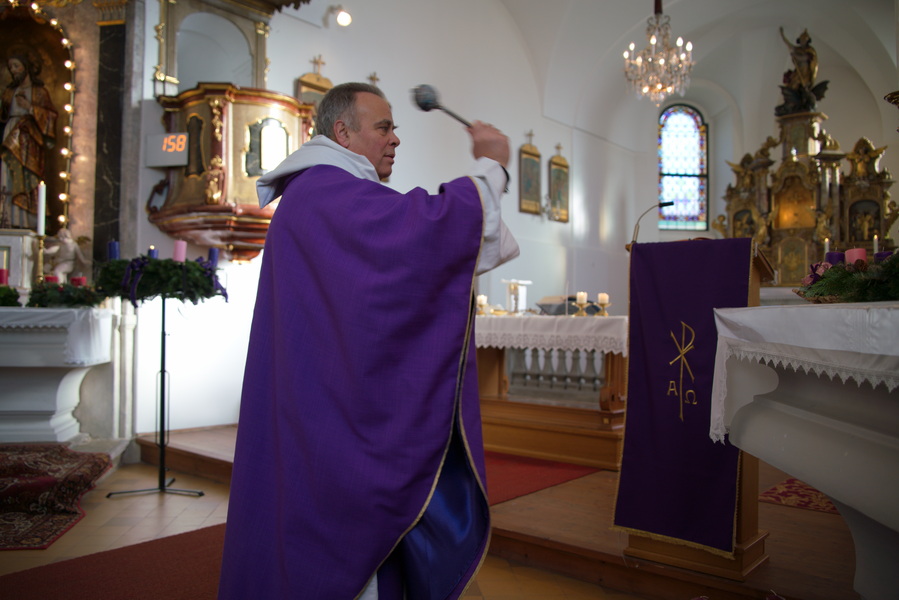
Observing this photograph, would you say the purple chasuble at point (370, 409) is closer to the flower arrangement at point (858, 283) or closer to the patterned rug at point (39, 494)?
the flower arrangement at point (858, 283)

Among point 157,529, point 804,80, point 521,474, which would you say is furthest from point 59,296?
point 804,80

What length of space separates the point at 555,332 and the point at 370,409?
393 cm

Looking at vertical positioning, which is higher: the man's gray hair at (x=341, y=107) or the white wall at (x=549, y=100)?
the white wall at (x=549, y=100)

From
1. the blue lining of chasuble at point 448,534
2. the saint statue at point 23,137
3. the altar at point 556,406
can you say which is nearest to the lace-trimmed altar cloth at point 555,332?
the altar at point 556,406

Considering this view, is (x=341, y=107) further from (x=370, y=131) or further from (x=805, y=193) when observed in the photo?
(x=805, y=193)

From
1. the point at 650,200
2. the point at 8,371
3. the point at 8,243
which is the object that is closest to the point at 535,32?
the point at 650,200

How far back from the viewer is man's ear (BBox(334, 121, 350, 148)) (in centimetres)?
190

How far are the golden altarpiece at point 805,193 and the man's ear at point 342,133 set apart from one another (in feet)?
32.6

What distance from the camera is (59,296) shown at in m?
5.00

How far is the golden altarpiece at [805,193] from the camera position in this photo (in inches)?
410

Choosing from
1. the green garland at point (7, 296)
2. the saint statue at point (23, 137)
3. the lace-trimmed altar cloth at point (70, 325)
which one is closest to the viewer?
the lace-trimmed altar cloth at point (70, 325)

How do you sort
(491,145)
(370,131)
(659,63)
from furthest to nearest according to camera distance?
(659,63) < (370,131) < (491,145)

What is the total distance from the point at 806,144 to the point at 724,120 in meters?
3.25

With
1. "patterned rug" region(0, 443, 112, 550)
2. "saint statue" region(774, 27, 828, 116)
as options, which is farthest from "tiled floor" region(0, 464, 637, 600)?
"saint statue" region(774, 27, 828, 116)
